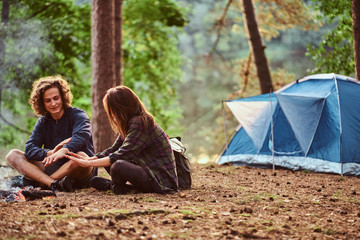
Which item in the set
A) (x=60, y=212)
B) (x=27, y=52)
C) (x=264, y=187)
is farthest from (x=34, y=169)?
(x=27, y=52)

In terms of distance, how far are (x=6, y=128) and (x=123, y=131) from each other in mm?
10002

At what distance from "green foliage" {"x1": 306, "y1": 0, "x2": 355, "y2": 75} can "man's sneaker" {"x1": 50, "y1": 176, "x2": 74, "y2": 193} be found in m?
7.13

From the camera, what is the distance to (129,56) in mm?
13625

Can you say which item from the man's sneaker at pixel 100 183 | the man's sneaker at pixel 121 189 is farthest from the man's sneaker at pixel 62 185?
the man's sneaker at pixel 121 189

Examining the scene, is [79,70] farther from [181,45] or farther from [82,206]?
[181,45]

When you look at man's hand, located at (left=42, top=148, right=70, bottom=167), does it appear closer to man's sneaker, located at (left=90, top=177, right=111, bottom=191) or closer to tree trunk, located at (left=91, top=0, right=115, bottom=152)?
man's sneaker, located at (left=90, top=177, right=111, bottom=191)

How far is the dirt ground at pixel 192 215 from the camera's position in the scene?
263 centimetres

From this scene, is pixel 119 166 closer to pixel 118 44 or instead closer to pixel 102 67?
pixel 102 67

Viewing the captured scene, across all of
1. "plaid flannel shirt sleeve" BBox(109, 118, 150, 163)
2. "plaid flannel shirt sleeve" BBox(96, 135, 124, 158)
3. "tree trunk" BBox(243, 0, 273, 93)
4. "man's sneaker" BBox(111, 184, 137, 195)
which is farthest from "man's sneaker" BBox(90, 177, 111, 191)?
"tree trunk" BBox(243, 0, 273, 93)

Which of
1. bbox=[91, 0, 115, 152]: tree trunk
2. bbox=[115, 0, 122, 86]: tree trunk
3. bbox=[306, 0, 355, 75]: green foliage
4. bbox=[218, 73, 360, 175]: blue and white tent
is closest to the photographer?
bbox=[218, 73, 360, 175]: blue and white tent

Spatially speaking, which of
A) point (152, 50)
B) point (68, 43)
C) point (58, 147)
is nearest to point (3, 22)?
point (68, 43)

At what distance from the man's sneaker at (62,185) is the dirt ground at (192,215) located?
10 centimetres

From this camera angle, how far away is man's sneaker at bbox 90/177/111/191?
4289 millimetres

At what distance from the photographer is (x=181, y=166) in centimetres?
436
